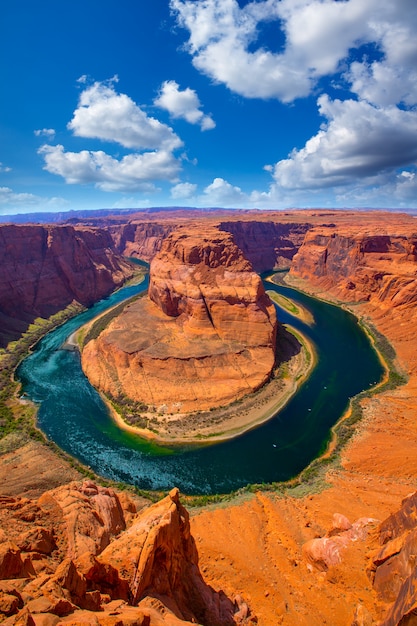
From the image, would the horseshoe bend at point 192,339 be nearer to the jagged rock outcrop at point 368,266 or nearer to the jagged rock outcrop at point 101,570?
the jagged rock outcrop at point 101,570

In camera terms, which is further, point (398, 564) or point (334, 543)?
point (334, 543)

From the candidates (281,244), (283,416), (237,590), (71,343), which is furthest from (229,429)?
(281,244)

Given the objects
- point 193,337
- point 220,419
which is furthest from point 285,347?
point 220,419

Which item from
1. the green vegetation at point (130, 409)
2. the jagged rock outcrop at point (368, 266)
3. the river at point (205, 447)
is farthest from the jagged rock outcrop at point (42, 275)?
the jagged rock outcrop at point (368, 266)

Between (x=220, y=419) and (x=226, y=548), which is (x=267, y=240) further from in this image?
(x=226, y=548)

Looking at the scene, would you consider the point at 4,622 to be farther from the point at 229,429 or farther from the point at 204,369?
the point at 204,369

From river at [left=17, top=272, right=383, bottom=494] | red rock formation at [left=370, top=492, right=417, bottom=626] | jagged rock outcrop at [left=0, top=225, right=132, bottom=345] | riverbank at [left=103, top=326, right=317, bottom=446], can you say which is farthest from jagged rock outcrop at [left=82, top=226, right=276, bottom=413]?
red rock formation at [left=370, top=492, right=417, bottom=626]
